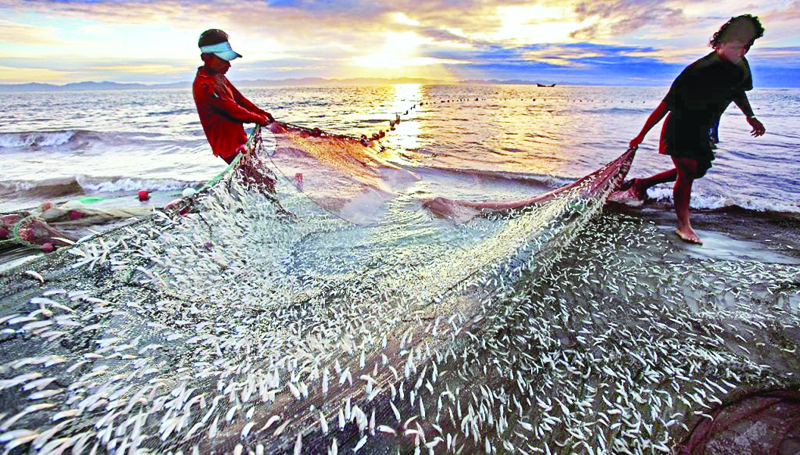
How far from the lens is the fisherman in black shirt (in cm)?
412

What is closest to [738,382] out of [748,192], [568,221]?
[568,221]

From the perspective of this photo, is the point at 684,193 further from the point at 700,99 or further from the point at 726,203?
the point at 726,203

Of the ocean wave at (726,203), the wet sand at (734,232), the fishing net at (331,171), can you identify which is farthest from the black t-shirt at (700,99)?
the fishing net at (331,171)

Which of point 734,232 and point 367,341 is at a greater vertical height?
point 367,341

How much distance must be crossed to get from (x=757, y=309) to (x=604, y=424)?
2.25 metres

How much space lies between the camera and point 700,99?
174 inches

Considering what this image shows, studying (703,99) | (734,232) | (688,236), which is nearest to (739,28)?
(703,99)

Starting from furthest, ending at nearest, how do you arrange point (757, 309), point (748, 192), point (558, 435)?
point (748, 192)
point (757, 309)
point (558, 435)

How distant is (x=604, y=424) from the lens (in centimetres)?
218

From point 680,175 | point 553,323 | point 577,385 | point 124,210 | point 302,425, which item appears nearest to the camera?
point 302,425

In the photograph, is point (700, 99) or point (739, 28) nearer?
point (739, 28)

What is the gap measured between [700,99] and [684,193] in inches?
49.7

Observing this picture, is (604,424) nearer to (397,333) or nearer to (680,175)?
(397,333)

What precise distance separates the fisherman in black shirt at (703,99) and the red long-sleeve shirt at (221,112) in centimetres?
503
